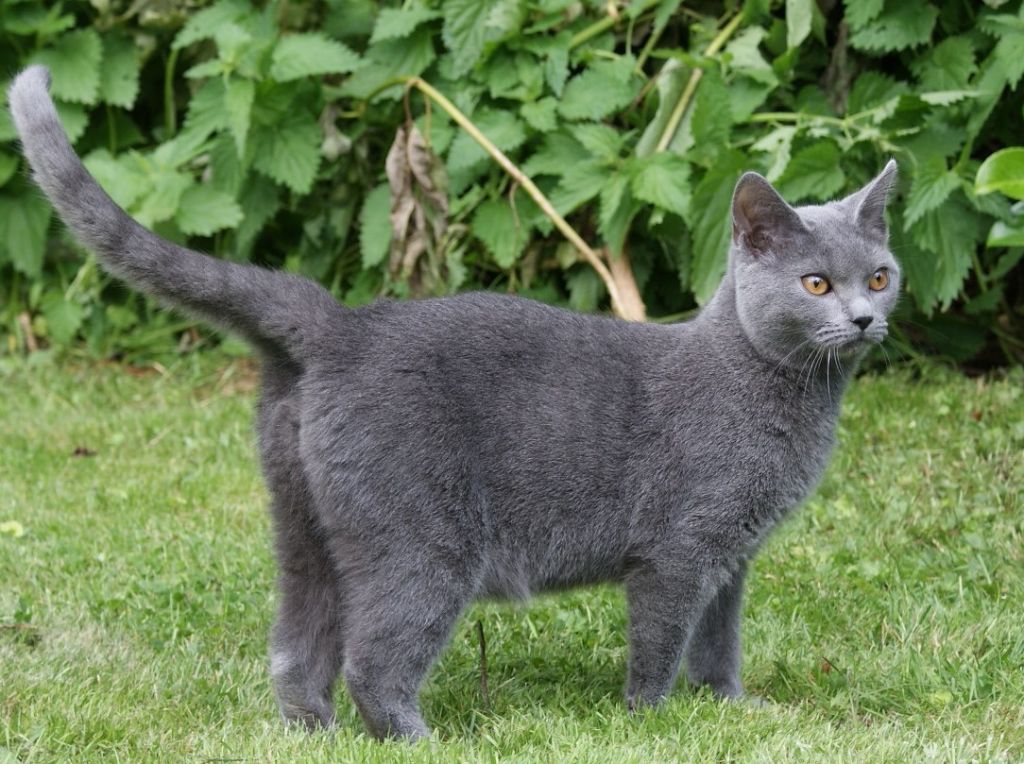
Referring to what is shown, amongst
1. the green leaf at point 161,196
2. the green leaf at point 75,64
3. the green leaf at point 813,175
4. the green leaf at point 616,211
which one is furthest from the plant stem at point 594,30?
the green leaf at point 75,64

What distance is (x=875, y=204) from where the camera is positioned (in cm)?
338

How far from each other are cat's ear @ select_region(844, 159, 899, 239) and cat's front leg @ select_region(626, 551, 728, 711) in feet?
2.99

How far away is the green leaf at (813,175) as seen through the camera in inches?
192

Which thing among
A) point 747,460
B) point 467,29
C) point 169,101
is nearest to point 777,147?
point 467,29

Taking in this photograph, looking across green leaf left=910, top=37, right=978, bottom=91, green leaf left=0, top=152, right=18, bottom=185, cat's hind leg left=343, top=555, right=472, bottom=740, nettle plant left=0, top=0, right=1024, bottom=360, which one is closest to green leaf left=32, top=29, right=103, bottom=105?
nettle plant left=0, top=0, right=1024, bottom=360

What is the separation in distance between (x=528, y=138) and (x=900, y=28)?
148 centimetres

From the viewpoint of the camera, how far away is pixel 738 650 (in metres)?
3.41

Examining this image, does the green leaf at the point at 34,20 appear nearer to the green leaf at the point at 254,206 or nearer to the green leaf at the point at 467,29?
the green leaf at the point at 254,206

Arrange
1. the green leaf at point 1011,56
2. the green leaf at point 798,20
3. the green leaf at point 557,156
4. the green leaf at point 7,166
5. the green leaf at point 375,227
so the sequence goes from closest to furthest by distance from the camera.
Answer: the green leaf at point 1011,56 < the green leaf at point 798,20 < the green leaf at point 557,156 < the green leaf at point 375,227 < the green leaf at point 7,166

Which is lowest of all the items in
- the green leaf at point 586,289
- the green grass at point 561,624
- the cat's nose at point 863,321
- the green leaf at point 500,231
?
the green grass at point 561,624

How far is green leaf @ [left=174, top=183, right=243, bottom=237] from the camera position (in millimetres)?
5746

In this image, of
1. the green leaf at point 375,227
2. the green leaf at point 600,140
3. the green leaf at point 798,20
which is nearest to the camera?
the green leaf at point 798,20

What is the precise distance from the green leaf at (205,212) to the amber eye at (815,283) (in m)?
3.13

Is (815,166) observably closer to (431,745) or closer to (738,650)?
(738,650)
